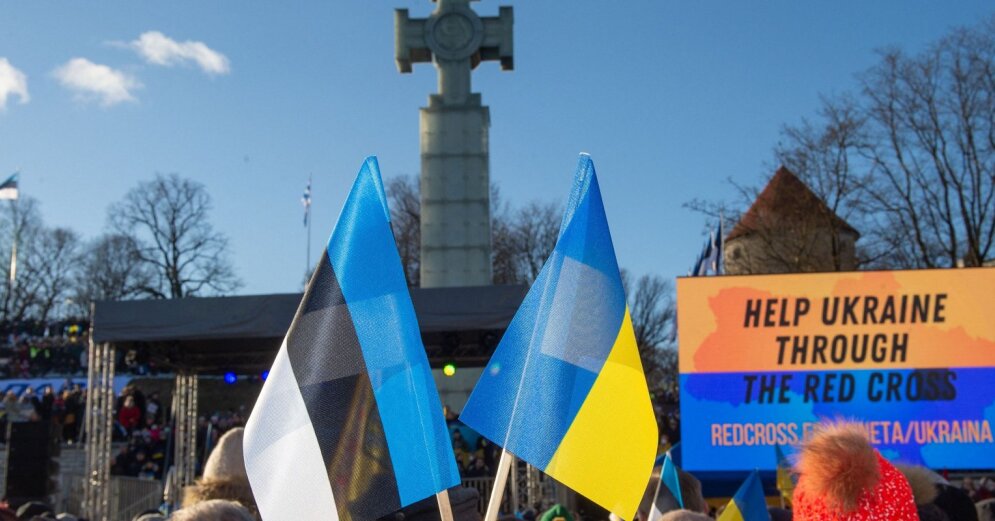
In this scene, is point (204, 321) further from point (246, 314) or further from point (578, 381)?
point (578, 381)

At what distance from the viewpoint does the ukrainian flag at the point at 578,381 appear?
11.2ft

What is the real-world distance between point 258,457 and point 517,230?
155ft

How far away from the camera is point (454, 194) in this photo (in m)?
27.7

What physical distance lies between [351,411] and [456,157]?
2458 cm

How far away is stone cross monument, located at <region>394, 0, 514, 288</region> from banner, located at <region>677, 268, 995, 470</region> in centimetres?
1673

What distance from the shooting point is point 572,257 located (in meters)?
3.57

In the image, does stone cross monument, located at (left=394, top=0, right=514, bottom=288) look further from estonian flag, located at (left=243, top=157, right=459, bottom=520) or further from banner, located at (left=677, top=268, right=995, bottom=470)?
estonian flag, located at (left=243, top=157, right=459, bottom=520)

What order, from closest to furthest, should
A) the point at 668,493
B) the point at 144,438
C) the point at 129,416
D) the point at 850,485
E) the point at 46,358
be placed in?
the point at 850,485
the point at 668,493
the point at 144,438
the point at 129,416
the point at 46,358

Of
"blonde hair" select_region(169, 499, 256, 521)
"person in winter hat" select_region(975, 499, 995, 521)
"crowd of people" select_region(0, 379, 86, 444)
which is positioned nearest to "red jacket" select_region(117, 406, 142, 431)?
"crowd of people" select_region(0, 379, 86, 444)

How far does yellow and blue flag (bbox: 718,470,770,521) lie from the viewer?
17.0 ft

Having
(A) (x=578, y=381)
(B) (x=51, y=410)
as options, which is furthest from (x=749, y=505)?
(B) (x=51, y=410)

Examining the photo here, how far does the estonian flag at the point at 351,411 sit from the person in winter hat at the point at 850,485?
132 centimetres

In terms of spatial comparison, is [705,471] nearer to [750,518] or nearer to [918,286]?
[918,286]

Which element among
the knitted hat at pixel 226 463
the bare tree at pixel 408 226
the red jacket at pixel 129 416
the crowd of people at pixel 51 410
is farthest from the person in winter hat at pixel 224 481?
the bare tree at pixel 408 226
